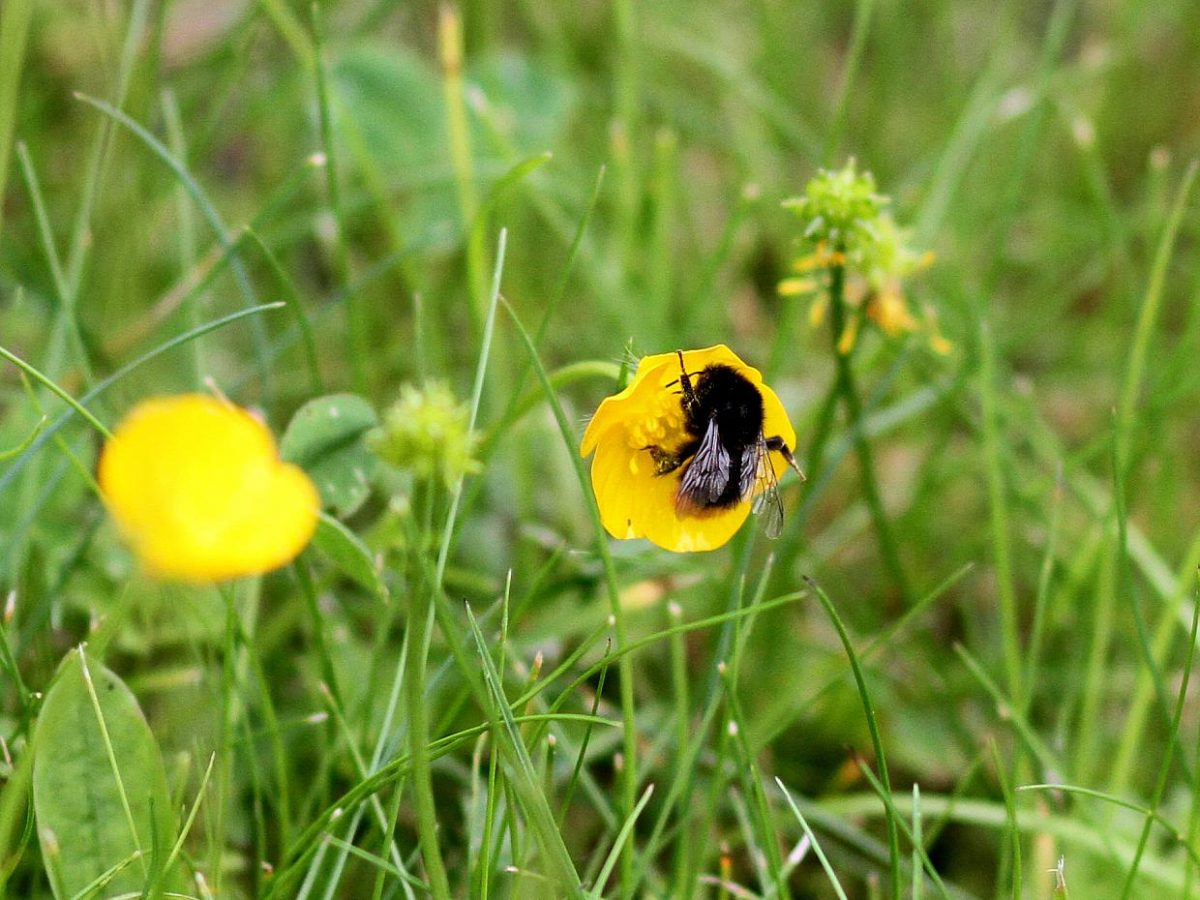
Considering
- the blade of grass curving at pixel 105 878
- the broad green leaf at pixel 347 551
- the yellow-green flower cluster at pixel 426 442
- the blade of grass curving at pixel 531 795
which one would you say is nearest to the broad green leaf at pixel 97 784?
the blade of grass curving at pixel 105 878

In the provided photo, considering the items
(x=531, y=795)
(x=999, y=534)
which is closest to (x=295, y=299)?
(x=531, y=795)

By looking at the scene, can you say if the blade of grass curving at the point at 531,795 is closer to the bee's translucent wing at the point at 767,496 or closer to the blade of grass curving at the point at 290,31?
the bee's translucent wing at the point at 767,496

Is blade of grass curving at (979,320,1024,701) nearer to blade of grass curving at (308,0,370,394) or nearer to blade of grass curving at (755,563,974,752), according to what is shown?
blade of grass curving at (755,563,974,752)

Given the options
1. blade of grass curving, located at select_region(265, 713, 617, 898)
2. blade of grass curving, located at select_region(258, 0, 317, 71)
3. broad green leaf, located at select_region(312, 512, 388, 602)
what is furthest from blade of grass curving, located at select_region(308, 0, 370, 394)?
blade of grass curving, located at select_region(265, 713, 617, 898)

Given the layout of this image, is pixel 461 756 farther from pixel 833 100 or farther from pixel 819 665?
pixel 833 100

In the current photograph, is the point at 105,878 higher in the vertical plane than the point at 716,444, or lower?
lower

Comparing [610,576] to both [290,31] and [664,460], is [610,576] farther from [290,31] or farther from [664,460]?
[290,31]
